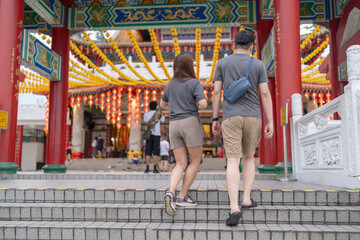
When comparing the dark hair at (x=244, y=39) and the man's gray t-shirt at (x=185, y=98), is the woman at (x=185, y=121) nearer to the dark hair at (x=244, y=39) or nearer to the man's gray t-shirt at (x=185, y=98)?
the man's gray t-shirt at (x=185, y=98)

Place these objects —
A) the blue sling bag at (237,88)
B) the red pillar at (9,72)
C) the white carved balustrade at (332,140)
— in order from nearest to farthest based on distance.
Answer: the blue sling bag at (237,88), the white carved balustrade at (332,140), the red pillar at (9,72)

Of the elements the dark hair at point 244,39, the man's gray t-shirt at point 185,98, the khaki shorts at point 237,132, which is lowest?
the khaki shorts at point 237,132

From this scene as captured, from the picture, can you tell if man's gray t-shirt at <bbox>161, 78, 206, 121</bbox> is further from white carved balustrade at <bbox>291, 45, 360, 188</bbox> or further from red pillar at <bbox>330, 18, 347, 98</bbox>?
red pillar at <bbox>330, 18, 347, 98</bbox>

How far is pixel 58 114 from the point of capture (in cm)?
866

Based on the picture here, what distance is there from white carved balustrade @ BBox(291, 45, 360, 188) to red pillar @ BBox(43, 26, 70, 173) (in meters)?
5.78

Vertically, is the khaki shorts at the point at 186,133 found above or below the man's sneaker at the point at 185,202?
above

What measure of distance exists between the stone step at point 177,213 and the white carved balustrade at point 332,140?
65 centimetres

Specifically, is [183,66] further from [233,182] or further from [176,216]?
[176,216]

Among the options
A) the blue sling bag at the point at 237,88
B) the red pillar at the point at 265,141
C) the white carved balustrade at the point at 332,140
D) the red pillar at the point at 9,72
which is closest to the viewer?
the blue sling bag at the point at 237,88

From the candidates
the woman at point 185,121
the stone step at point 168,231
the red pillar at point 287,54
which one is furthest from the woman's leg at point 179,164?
the red pillar at point 287,54

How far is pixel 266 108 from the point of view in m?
3.15

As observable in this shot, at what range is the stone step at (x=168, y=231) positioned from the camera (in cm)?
287

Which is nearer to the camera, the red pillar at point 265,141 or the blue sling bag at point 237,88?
the blue sling bag at point 237,88

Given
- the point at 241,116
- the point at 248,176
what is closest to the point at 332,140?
the point at 248,176
